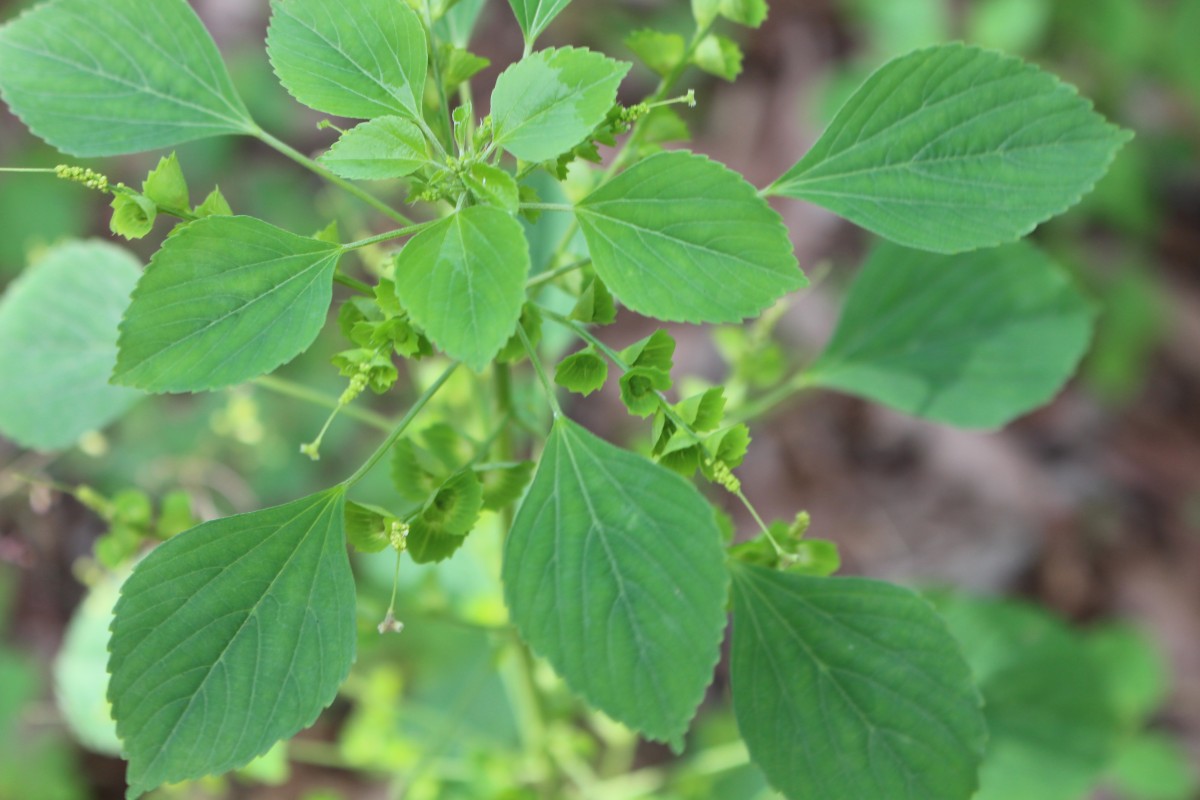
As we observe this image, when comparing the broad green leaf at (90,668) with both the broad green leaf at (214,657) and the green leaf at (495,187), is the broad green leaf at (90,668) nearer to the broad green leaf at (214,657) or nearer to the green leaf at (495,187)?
the broad green leaf at (214,657)

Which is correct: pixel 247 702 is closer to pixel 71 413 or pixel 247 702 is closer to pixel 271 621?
pixel 271 621

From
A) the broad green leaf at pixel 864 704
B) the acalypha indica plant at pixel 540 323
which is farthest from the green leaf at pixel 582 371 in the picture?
the broad green leaf at pixel 864 704

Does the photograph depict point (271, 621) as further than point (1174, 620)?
No

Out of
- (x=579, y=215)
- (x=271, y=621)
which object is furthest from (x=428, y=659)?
(x=579, y=215)

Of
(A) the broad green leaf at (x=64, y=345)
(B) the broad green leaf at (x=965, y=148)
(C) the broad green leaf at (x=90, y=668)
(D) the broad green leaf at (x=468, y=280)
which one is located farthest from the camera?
(C) the broad green leaf at (x=90, y=668)

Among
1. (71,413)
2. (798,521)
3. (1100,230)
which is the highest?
(798,521)

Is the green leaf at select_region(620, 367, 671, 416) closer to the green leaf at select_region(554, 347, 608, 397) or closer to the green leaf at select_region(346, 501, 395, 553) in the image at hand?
the green leaf at select_region(554, 347, 608, 397)
